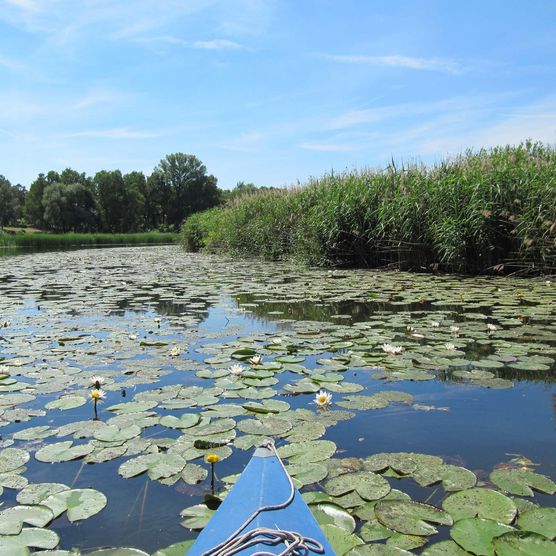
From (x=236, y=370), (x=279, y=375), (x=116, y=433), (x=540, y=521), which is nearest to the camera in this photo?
(x=540, y=521)

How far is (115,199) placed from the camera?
2312 inches

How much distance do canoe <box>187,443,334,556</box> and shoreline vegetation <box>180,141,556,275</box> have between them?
21.8 feet

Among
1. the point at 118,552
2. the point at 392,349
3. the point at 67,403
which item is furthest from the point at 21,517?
the point at 392,349

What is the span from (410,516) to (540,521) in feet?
1.27

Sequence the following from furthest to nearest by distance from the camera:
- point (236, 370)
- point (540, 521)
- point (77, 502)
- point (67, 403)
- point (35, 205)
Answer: point (35, 205)
point (236, 370)
point (67, 403)
point (77, 502)
point (540, 521)

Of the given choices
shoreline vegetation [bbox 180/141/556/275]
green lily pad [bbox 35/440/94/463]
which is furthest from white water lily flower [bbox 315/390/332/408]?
shoreline vegetation [bbox 180/141/556/275]

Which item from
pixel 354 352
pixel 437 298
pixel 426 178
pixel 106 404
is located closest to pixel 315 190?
pixel 426 178

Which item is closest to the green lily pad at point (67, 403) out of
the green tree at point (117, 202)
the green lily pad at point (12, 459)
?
the green lily pad at point (12, 459)

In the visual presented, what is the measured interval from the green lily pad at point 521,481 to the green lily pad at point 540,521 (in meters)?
0.12

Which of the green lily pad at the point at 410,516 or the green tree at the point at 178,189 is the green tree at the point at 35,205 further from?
the green lily pad at the point at 410,516

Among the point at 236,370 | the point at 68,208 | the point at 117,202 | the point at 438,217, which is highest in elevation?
the point at 117,202

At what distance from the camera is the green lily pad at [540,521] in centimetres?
142

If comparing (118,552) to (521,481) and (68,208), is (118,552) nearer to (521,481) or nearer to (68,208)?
(521,481)

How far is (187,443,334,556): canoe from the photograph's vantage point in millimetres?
1126
